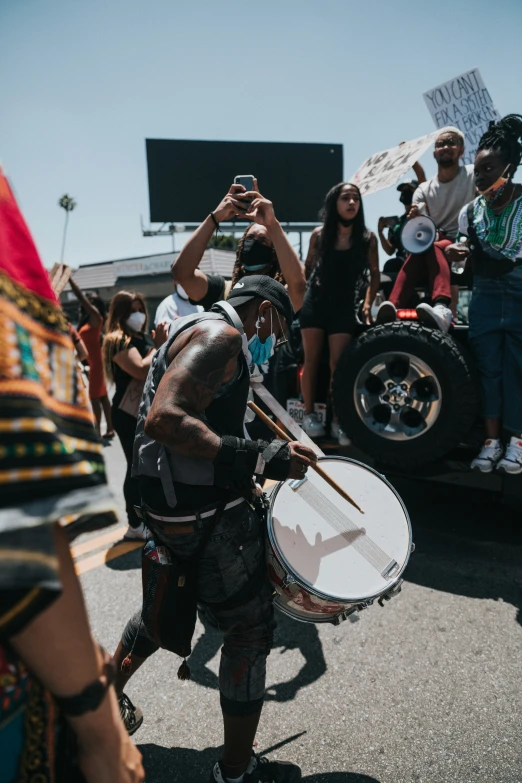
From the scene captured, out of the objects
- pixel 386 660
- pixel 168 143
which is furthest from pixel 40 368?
pixel 168 143

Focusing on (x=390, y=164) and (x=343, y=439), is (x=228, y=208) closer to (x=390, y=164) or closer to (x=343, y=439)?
(x=343, y=439)

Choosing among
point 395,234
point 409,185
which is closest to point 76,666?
point 395,234

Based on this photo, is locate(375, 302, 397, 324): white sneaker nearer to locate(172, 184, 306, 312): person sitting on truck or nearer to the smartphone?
locate(172, 184, 306, 312): person sitting on truck

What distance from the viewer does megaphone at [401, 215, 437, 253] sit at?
4.21 meters

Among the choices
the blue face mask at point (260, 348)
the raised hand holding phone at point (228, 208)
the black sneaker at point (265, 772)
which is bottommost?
the black sneaker at point (265, 772)

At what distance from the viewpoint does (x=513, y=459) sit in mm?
3271

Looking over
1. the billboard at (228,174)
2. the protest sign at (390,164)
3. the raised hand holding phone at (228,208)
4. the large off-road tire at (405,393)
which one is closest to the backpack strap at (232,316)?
the raised hand holding phone at (228,208)

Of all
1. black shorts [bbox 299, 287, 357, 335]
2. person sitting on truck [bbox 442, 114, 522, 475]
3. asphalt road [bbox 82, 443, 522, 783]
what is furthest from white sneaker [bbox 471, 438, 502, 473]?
black shorts [bbox 299, 287, 357, 335]

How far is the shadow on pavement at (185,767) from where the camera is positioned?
2074 mm

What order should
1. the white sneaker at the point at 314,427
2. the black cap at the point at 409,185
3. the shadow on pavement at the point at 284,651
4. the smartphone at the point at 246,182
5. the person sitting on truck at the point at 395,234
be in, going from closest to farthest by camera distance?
the shadow on pavement at the point at 284,651
the smartphone at the point at 246,182
the white sneaker at the point at 314,427
the person sitting on truck at the point at 395,234
the black cap at the point at 409,185

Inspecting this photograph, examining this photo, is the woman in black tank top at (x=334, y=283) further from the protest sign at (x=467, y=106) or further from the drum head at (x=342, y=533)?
the protest sign at (x=467, y=106)

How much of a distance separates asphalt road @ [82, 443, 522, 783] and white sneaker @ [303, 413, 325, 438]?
116 centimetres

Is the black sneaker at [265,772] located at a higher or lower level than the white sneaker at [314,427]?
lower

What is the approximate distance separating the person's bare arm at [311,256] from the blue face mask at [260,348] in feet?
7.62
